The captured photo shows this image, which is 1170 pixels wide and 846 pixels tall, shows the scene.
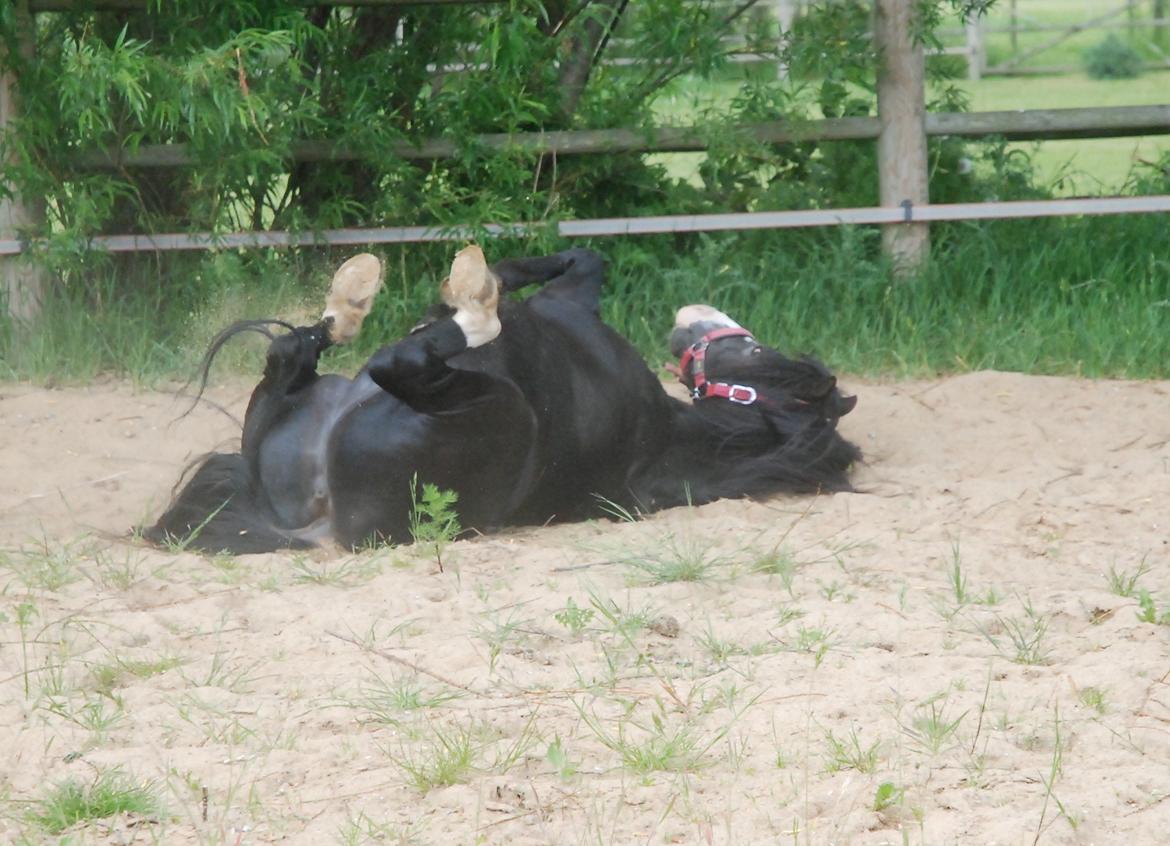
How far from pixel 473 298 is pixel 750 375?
1.15 m

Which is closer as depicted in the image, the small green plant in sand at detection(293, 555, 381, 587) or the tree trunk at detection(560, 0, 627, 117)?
the small green plant in sand at detection(293, 555, 381, 587)

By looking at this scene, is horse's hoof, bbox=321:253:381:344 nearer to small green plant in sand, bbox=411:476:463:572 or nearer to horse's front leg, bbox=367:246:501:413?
horse's front leg, bbox=367:246:501:413

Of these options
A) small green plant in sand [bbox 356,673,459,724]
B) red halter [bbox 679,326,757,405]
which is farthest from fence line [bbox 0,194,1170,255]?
small green plant in sand [bbox 356,673,459,724]

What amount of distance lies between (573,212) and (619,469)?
7.07 ft

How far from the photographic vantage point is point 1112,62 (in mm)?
19203

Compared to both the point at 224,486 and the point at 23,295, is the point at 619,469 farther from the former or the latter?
the point at 23,295

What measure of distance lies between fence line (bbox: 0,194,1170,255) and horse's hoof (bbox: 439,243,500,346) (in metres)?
2.09

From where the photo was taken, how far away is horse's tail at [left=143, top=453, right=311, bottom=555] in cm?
378

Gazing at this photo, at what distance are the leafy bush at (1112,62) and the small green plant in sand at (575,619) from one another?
17.7m

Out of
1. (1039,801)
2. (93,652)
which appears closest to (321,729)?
(93,652)

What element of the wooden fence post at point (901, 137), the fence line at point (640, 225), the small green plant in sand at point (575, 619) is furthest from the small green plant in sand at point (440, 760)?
the wooden fence post at point (901, 137)

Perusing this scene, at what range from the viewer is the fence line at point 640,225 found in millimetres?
5852

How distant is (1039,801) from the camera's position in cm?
223

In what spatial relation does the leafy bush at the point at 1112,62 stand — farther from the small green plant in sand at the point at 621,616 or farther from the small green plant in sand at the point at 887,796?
the small green plant in sand at the point at 887,796
